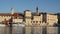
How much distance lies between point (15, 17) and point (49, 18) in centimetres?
722

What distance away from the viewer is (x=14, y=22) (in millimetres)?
50938

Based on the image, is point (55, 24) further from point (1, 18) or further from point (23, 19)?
point (1, 18)

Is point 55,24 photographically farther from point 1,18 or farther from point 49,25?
point 1,18

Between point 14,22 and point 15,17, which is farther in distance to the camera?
point 15,17

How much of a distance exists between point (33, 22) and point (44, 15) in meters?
3.92

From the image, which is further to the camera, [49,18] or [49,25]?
[49,18]

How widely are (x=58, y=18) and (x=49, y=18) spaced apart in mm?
2021

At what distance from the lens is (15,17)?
55844 mm

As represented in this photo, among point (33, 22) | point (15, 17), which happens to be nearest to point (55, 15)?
point (33, 22)

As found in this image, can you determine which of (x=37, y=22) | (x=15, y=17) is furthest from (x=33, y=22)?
(x=15, y=17)

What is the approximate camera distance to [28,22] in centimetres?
5356

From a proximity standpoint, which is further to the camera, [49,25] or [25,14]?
[25,14]

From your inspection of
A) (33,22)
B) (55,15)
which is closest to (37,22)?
(33,22)

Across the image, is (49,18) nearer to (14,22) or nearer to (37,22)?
(37,22)
